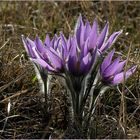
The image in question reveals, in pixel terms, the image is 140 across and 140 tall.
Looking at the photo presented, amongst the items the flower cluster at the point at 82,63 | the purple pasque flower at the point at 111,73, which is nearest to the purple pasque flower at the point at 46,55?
Result: the flower cluster at the point at 82,63

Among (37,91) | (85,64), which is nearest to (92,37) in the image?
(85,64)

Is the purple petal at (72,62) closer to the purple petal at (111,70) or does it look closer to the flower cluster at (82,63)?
the flower cluster at (82,63)

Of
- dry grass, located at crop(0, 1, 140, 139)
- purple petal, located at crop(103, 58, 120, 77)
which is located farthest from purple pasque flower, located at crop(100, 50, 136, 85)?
dry grass, located at crop(0, 1, 140, 139)

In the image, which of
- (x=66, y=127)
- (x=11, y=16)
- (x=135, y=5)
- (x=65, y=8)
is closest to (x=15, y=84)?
(x=66, y=127)

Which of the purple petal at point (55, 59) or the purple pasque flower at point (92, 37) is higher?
the purple pasque flower at point (92, 37)

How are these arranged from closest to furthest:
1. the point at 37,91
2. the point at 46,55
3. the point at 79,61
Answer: the point at 79,61
the point at 46,55
the point at 37,91

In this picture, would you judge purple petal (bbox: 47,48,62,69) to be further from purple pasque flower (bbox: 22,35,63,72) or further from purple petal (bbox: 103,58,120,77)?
purple petal (bbox: 103,58,120,77)

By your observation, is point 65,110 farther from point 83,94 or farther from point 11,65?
point 11,65

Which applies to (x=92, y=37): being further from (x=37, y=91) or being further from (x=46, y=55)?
(x=37, y=91)
